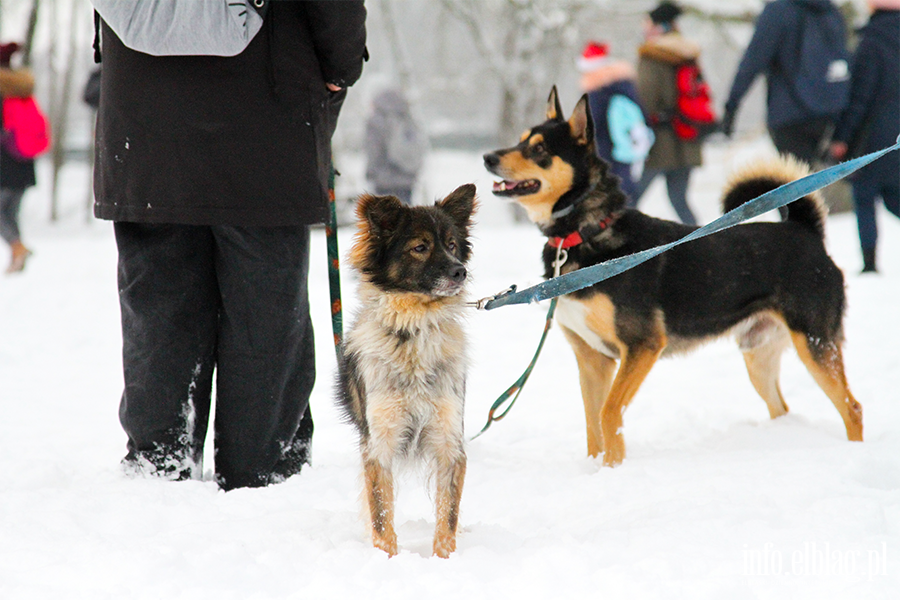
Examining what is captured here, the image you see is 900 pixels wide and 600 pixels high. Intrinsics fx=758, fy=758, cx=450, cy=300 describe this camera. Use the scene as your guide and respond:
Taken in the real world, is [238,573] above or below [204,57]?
below

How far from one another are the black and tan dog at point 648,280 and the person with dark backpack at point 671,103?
4.29m

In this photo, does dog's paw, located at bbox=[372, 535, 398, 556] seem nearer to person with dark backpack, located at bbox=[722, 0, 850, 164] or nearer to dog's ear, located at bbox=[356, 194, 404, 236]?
dog's ear, located at bbox=[356, 194, 404, 236]

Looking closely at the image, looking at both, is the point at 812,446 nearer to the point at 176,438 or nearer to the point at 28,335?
the point at 176,438

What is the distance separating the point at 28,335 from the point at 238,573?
527cm


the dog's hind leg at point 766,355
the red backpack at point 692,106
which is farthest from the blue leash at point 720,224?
the red backpack at point 692,106

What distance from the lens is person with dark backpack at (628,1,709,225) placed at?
7934mm

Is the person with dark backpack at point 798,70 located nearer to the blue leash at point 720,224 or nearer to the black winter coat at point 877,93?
the black winter coat at point 877,93

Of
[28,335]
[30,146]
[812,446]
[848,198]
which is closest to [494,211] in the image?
[848,198]

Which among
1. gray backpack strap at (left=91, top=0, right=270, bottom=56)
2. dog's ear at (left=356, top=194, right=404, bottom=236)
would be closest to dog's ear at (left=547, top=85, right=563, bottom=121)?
dog's ear at (left=356, top=194, right=404, bottom=236)

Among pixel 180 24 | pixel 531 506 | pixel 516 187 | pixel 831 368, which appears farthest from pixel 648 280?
pixel 180 24

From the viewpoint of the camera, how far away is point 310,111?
289 centimetres

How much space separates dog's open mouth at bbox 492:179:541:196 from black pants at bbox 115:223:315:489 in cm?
115

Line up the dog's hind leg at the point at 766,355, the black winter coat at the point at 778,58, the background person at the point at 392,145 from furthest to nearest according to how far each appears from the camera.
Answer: the background person at the point at 392,145 → the black winter coat at the point at 778,58 → the dog's hind leg at the point at 766,355

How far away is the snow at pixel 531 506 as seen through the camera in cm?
214
